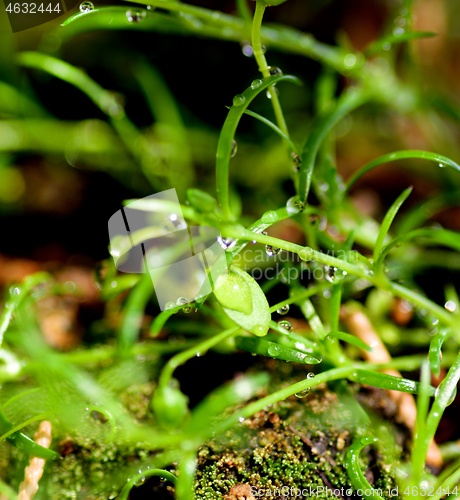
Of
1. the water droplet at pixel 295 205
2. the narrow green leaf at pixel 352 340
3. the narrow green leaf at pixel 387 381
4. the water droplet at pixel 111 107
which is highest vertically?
the water droplet at pixel 111 107

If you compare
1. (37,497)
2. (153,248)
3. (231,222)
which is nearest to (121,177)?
(153,248)

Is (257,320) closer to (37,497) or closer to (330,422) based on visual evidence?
(330,422)

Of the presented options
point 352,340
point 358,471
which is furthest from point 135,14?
point 358,471

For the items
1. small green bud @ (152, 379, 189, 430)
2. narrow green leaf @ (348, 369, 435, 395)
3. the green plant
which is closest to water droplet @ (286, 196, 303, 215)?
the green plant

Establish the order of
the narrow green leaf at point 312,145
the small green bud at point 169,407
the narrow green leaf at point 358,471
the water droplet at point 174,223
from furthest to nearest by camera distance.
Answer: the water droplet at point 174,223, the narrow green leaf at point 312,145, the narrow green leaf at point 358,471, the small green bud at point 169,407

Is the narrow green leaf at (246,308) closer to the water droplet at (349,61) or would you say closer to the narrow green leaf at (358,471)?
the narrow green leaf at (358,471)

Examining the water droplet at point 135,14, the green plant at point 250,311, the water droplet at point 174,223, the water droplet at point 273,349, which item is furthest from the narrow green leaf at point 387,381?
the water droplet at point 135,14
